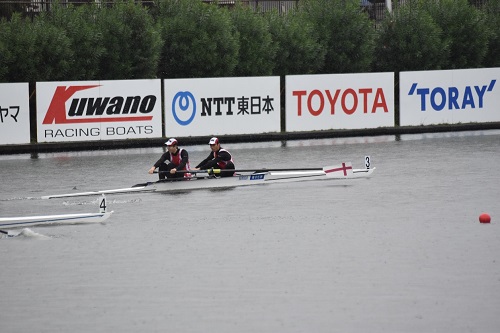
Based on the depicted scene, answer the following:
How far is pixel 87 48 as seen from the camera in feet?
128

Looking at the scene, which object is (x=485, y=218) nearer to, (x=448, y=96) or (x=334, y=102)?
(x=334, y=102)

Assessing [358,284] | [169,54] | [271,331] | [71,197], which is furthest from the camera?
[169,54]

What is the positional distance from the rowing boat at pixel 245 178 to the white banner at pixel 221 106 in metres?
10.2

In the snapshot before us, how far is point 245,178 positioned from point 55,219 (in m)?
6.68

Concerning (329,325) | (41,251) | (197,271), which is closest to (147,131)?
(41,251)

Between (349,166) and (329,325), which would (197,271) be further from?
(349,166)

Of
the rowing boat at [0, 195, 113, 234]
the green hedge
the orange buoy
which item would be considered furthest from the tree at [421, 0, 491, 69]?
the rowing boat at [0, 195, 113, 234]

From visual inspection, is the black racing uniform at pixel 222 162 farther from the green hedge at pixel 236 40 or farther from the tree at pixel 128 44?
the tree at pixel 128 44

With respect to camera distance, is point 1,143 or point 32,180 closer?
point 32,180

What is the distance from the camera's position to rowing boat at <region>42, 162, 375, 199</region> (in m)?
24.8

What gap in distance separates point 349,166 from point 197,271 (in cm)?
1116

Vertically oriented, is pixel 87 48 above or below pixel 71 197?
above

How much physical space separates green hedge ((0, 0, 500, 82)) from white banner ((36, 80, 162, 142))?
9.56ft

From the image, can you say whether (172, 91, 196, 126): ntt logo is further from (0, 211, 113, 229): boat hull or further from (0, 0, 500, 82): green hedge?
(0, 211, 113, 229): boat hull
